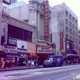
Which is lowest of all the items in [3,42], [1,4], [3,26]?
[3,42]

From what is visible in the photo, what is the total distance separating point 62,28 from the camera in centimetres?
6794

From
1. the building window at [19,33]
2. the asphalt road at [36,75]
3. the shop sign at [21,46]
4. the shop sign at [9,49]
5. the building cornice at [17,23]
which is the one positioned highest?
the building cornice at [17,23]

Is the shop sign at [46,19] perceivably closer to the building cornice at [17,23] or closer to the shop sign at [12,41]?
the building cornice at [17,23]

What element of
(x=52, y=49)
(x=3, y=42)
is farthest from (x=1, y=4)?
(x=52, y=49)

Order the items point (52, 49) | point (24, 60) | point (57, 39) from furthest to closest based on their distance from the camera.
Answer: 1. point (57, 39)
2. point (52, 49)
3. point (24, 60)

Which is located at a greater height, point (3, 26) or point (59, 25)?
point (59, 25)

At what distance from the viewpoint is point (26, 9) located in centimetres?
5447

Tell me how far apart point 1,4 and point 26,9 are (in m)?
17.8

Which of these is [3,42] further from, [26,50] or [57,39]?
[57,39]

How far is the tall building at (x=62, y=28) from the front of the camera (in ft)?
212

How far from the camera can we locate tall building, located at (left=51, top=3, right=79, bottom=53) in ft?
212

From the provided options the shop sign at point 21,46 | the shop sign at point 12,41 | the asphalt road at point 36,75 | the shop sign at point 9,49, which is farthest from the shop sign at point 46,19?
the asphalt road at point 36,75

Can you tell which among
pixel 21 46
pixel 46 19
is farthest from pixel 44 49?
pixel 21 46

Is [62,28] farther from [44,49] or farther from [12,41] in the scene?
[12,41]
